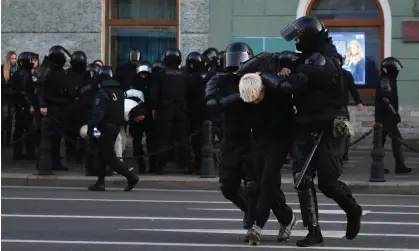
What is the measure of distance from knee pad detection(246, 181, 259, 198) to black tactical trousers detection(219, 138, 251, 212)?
114mm

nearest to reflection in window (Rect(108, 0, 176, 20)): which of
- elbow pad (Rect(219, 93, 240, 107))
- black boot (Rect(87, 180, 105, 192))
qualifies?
black boot (Rect(87, 180, 105, 192))

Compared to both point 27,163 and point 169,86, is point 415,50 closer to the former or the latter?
point 169,86

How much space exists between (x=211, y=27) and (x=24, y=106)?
496 cm

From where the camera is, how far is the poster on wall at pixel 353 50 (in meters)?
21.1

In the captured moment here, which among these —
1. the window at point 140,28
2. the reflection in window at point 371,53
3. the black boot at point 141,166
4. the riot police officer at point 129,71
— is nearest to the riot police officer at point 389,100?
the black boot at point 141,166

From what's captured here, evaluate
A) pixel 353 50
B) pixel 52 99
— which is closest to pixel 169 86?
pixel 52 99

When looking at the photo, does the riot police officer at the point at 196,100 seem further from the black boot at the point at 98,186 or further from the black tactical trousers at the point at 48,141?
the black boot at the point at 98,186

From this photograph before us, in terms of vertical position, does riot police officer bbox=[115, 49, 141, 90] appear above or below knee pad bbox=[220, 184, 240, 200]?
above

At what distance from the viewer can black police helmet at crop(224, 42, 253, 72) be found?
29.1ft

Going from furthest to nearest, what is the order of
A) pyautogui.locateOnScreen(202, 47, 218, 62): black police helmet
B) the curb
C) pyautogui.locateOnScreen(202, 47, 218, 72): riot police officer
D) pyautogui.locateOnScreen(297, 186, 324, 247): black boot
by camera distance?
pyautogui.locateOnScreen(202, 47, 218, 62): black police helmet
pyautogui.locateOnScreen(202, 47, 218, 72): riot police officer
the curb
pyautogui.locateOnScreen(297, 186, 324, 247): black boot

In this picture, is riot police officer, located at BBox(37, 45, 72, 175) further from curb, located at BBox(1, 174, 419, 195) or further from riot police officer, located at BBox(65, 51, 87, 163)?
curb, located at BBox(1, 174, 419, 195)

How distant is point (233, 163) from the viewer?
8922mm

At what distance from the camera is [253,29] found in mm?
21562

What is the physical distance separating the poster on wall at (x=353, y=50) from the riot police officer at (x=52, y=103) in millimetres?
6674
